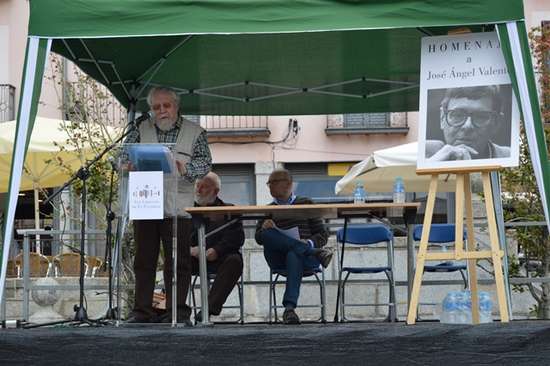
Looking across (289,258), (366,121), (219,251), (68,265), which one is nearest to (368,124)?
(366,121)

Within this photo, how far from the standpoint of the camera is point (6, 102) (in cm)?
1972

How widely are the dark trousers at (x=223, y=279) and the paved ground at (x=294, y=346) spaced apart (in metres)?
2.45

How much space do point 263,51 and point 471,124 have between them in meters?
2.67

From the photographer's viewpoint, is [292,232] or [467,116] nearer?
[467,116]

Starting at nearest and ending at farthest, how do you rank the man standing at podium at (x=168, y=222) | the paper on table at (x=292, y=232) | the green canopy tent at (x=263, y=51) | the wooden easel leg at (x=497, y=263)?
A: the wooden easel leg at (x=497, y=263), the green canopy tent at (x=263, y=51), the man standing at podium at (x=168, y=222), the paper on table at (x=292, y=232)

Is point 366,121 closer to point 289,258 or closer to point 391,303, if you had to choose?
point 391,303

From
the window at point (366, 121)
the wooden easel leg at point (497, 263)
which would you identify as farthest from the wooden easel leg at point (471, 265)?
the window at point (366, 121)

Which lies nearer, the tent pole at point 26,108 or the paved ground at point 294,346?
the paved ground at point 294,346

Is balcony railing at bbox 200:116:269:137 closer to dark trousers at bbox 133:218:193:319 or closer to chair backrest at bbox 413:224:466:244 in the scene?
chair backrest at bbox 413:224:466:244

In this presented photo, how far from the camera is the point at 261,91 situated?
8961 millimetres

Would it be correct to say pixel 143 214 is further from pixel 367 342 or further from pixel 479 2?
pixel 479 2

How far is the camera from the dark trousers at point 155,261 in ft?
22.3

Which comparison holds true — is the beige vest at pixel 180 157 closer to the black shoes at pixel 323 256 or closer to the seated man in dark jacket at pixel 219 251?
the seated man in dark jacket at pixel 219 251

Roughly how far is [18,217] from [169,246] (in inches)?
535
